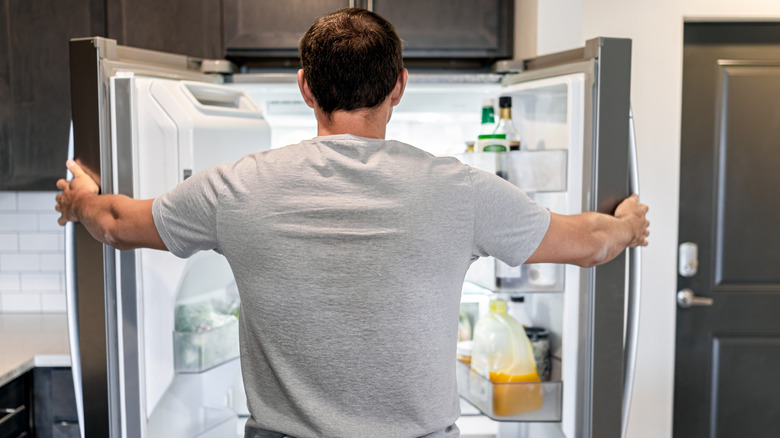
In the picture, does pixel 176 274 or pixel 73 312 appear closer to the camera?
pixel 73 312

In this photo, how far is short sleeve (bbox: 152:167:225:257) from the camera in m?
0.96

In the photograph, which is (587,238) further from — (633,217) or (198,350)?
(198,350)

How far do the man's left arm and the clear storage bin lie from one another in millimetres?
342

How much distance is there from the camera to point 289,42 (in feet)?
6.31

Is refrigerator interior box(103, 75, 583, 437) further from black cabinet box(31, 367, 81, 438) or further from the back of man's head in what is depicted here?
the back of man's head

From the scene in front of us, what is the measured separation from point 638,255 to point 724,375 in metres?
1.09

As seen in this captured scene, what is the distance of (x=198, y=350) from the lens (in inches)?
57.6

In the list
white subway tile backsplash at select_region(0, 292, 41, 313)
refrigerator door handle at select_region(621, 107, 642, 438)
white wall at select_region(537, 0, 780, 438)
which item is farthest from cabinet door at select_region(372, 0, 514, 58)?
white subway tile backsplash at select_region(0, 292, 41, 313)

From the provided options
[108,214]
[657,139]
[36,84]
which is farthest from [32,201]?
[657,139]

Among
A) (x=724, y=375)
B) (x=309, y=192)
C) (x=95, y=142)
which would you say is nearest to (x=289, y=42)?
(x=95, y=142)

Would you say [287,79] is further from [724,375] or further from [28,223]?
[724,375]

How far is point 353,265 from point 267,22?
126 cm

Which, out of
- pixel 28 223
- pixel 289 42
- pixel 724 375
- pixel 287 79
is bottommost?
pixel 724 375

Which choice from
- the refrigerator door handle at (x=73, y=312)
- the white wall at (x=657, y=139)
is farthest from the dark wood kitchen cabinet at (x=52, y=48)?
the white wall at (x=657, y=139)
